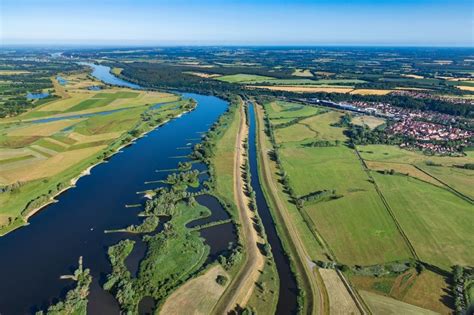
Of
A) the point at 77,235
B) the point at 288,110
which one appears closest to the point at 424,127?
the point at 288,110

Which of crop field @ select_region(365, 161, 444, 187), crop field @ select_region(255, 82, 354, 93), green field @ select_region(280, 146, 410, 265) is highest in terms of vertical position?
crop field @ select_region(255, 82, 354, 93)

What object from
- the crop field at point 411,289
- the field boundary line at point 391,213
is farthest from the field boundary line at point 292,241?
the field boundary line at point 391,213

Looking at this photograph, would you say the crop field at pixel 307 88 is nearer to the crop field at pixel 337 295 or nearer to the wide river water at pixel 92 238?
the wide river water at pixel 92 238

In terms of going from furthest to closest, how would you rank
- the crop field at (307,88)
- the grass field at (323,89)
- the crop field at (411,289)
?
the crop field at (307,88) < the grass field at (323,89) < the crop field at (411,289)

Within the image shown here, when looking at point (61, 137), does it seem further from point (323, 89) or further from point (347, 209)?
point (323, 89)

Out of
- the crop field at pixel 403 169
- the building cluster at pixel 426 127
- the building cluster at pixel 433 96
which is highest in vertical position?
the building cluster at pixel 433 96

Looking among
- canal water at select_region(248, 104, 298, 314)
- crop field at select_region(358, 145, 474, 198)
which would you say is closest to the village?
crop field at select_region(358, 145, 474, 198)

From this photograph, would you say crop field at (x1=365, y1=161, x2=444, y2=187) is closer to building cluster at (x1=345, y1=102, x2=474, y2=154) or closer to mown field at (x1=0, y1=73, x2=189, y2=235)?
building cluster at (x1=345, y1=102, x2=474, y2=154)
